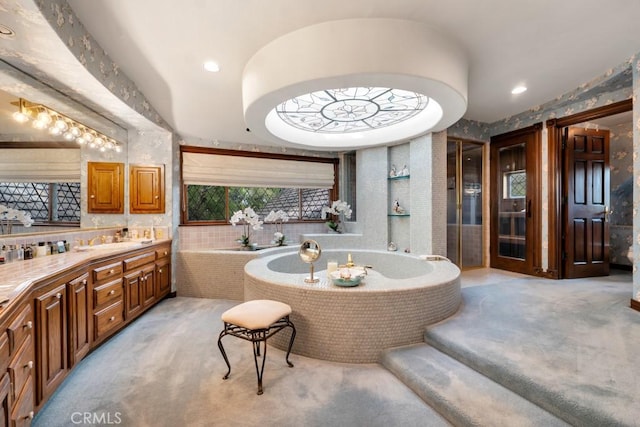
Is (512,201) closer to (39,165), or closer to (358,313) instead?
(358,313)

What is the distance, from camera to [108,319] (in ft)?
8.09

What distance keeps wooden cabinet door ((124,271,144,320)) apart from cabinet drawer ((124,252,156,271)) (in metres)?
0.08

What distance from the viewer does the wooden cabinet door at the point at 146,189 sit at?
363 cm

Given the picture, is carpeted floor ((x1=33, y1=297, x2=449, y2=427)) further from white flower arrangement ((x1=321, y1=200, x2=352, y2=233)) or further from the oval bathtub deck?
white flower arrangement ((x1=321, y1=200, x2=352, y2=233))

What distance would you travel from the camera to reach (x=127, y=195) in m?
3.61

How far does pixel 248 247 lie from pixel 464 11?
3680mm

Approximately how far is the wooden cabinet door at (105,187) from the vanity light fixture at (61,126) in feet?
0.75

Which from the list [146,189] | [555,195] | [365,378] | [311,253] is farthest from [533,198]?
[146,189]

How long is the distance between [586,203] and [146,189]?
6.03 m

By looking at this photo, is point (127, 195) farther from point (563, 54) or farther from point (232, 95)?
point (563, 54)

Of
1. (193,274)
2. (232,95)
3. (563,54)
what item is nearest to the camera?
(563,54)

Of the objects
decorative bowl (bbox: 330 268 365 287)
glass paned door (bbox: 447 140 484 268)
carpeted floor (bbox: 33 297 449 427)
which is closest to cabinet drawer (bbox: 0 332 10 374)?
carpeted floor (bbox: 33 297 449 427)

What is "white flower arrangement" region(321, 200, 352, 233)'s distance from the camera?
4.76 metres

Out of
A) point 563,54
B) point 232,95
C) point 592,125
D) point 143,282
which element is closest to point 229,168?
point 232,95
